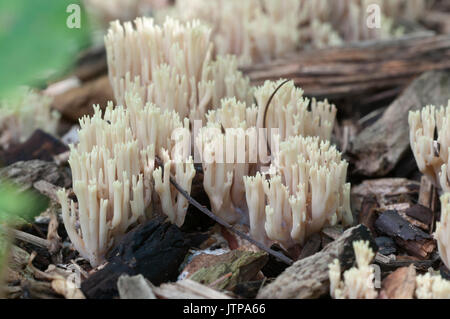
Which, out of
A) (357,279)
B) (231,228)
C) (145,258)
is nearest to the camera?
(357,279)

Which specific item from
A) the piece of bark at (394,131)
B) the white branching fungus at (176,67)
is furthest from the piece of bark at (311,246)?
the white branching fungus at (176,67)

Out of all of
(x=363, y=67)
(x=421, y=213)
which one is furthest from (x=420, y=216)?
(x=363, y=67)

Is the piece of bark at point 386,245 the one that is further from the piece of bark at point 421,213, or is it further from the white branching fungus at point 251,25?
the white branching fungus at point 251,25

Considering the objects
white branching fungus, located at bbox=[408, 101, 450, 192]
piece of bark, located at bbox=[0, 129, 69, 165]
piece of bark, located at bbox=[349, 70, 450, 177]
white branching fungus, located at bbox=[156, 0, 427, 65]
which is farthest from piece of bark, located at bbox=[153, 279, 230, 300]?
white branching fungus, located at bbox=[156, 0, 427, 65]

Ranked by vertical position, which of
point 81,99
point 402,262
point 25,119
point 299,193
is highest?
point 81,99

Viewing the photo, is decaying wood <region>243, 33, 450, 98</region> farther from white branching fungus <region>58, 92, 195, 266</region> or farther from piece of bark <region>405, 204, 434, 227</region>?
white branching fungus <region>58, 92, 195, 266</region>

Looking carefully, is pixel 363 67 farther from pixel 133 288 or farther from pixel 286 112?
pixel 133 288
